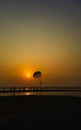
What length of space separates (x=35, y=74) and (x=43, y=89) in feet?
91.4

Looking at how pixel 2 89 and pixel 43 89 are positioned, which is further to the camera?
pixel 43 89
